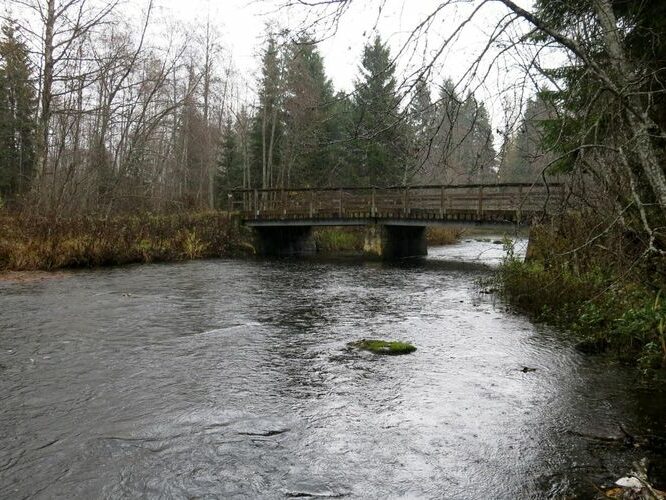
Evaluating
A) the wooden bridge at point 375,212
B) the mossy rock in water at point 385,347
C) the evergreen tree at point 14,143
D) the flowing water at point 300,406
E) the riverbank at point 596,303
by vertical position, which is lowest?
the flowing water at point 300,406

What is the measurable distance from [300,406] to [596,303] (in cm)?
591

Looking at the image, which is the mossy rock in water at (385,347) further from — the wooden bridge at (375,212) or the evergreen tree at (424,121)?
the wooden bridge at (375,212)

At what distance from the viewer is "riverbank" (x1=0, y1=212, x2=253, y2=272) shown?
16.5 m

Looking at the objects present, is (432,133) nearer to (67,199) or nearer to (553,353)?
(553,353)

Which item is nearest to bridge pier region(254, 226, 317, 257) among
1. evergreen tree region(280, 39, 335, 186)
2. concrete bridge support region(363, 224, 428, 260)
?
concrete bridge support region(363, 224, 428, 260)

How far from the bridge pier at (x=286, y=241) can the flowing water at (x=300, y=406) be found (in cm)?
1600

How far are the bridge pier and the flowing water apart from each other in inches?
630

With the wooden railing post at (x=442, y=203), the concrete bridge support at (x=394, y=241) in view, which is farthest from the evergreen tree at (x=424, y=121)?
the concrete bridge support at (x=394, y=241)

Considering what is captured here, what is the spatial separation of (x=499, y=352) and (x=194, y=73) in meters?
33.7

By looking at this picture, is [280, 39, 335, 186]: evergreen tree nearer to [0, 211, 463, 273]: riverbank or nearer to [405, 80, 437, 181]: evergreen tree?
[0, 211, 463, 273]: riverbank

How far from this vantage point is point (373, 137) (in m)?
4.98

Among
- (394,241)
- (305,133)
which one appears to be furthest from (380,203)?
(305,133)

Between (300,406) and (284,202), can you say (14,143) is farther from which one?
(300,406)

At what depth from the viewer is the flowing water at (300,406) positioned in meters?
4.26
